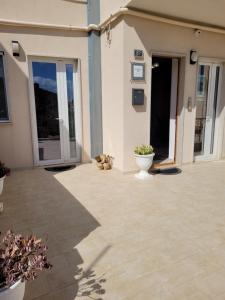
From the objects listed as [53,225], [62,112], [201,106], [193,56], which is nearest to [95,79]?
[62,112]

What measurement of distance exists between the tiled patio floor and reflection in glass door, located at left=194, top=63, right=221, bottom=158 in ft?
3.98

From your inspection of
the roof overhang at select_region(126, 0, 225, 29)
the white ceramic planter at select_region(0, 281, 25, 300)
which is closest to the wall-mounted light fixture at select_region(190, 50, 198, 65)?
the roof overhang at select_region(126, 0, 225, 29)

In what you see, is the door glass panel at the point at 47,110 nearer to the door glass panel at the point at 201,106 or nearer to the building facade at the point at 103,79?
the building facade at the point at 103,79

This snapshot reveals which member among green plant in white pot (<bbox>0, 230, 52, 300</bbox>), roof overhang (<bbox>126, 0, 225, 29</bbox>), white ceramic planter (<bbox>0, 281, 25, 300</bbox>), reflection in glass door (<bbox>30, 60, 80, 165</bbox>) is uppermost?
roof overhang (<bbox>126, 0, 225, 29</bbox>)

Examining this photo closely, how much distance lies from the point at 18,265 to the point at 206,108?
5363 mm

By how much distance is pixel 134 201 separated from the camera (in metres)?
3.66

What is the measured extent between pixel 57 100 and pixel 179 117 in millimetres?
2757

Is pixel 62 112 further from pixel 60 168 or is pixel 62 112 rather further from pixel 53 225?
pixel 53 225

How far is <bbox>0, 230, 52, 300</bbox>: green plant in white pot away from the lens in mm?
1438

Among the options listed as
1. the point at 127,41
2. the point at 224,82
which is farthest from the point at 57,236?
the point at 224,82

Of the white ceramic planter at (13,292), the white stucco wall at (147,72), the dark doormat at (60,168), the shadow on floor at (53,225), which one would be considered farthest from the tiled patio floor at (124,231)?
the white stucco wall at (147,72)

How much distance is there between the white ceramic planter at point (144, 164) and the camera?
4.55 m

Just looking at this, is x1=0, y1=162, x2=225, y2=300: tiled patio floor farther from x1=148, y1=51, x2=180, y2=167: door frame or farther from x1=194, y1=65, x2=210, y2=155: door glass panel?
x1=194, y1=65, x2=210, y2=155: door glass panel

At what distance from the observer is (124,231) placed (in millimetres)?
2818
